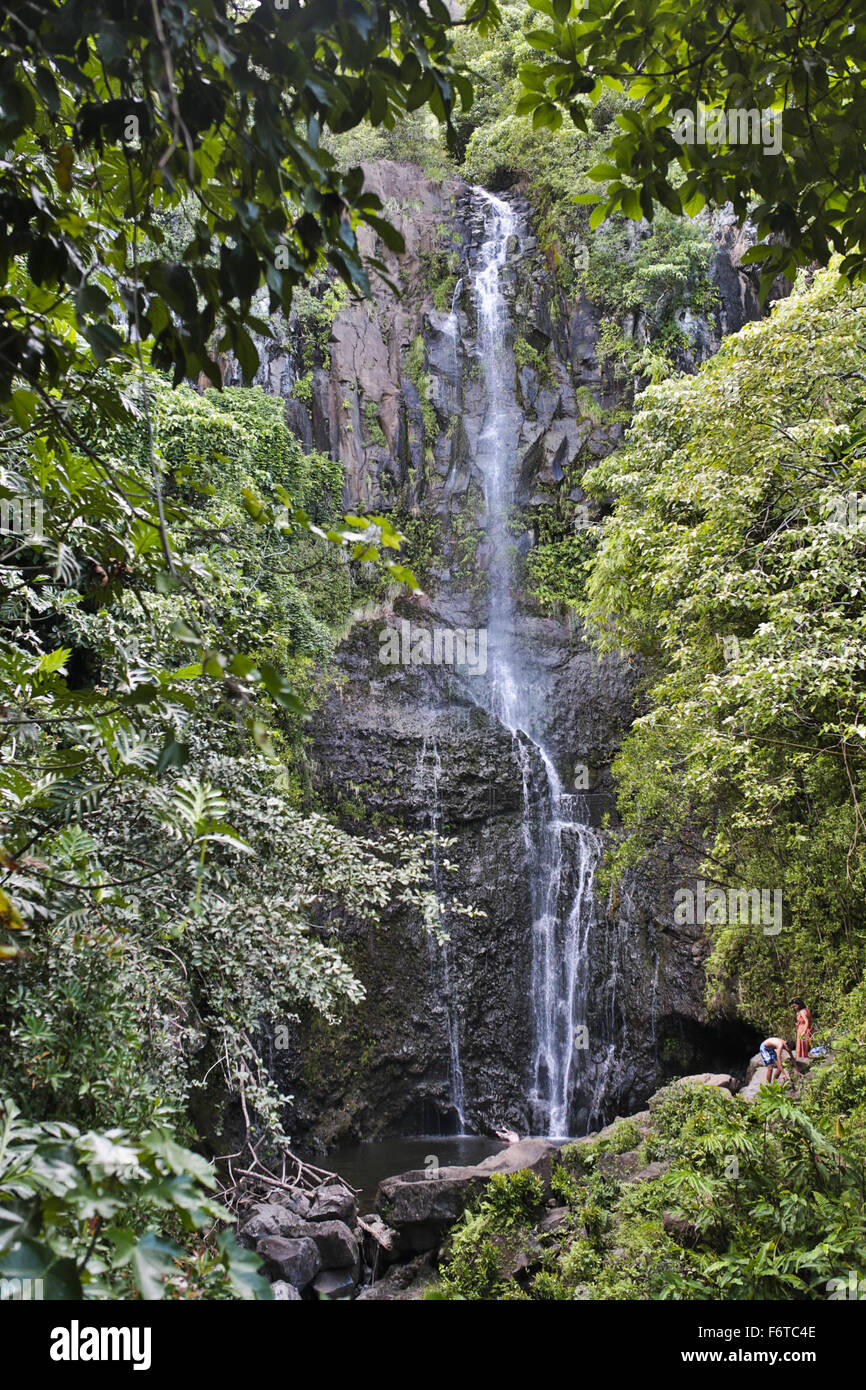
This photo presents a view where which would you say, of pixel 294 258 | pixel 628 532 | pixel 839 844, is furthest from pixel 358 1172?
pixel 294 258

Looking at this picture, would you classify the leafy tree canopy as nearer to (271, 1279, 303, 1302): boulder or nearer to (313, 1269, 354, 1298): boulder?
(271, 1279, 303, 1302): boulder

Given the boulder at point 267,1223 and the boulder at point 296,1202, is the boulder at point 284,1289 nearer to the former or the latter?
the boulder at point 267,1223

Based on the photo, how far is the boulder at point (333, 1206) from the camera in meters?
7.05

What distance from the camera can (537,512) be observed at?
51.4 feet

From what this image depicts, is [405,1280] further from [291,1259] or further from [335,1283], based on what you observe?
[291,1259]

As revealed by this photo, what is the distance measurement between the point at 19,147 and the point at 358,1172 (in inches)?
411

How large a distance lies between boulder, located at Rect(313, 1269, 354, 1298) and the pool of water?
2.56 metres

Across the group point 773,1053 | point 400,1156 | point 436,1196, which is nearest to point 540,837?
point 400,1156

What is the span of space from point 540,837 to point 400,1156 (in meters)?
4.76

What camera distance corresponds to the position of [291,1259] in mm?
6262

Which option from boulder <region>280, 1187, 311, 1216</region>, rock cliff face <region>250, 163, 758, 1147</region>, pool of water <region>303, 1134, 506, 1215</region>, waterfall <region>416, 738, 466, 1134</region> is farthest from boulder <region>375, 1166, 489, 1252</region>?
rock cliff face <region>250, 163, 758, 1147</region>

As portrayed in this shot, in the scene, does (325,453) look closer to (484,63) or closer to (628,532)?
(628,532)

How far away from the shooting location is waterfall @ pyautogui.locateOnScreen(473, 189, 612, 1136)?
37.4 ft

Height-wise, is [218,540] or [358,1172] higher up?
[218,540]
